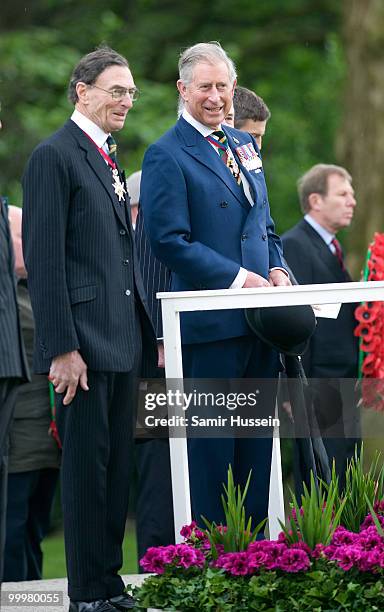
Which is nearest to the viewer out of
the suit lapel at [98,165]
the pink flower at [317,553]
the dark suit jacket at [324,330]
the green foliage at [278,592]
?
the green foliage at [278,592]

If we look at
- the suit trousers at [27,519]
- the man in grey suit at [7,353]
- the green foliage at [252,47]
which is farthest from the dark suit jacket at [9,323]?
the green foliage at [252,47]

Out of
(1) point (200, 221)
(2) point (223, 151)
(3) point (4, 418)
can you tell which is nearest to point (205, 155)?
(2) point (223, 151)

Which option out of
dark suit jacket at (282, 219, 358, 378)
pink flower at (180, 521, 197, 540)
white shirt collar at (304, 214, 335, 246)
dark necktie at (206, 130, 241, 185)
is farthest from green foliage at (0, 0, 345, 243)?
pink flower at (180, 521, 197, 540)

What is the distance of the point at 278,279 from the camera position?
526 centimetres

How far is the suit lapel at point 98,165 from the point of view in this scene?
5152mm

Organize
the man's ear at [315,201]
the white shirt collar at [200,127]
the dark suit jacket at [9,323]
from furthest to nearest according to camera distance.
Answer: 1. the man's ear at [315,201]
2. the white shirt collar at [200,127]
3. the dark suit jacket at [9,323]

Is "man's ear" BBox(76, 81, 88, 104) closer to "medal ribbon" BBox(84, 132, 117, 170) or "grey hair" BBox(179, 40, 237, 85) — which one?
"medal ribbon" BBox(84, 132, 117, 170)

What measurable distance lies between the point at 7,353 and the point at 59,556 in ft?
19.3

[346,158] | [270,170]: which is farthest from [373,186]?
[270,170]

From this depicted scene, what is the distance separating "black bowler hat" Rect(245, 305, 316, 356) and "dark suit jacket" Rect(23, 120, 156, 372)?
1.60 ft

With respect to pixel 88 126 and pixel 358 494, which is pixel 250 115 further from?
pixel 358 494

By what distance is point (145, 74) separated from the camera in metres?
15.6

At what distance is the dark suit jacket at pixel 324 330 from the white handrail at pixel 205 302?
9.21 feet

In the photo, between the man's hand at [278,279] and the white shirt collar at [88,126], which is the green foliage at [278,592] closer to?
the man's hand at [278,279]
